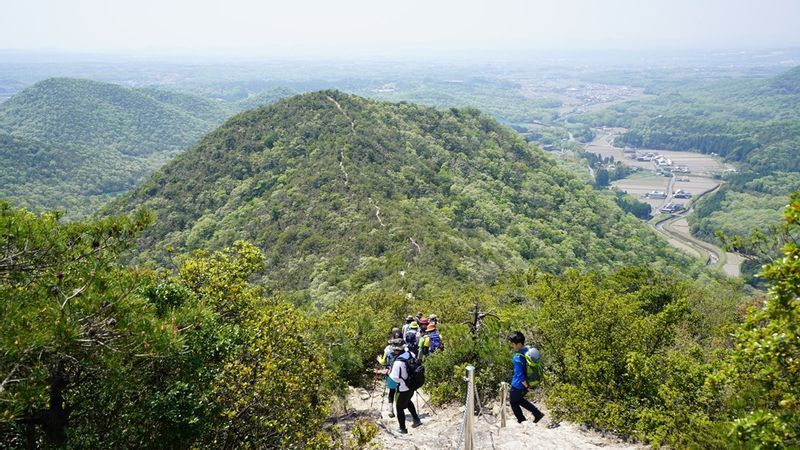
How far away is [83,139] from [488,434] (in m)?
177

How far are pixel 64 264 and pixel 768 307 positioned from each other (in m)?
7.42

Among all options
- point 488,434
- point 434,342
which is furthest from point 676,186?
point 488,434

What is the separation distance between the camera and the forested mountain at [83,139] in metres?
102

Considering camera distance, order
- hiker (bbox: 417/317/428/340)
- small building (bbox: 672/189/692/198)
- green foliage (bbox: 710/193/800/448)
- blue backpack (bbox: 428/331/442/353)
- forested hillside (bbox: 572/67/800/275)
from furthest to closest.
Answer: small building (bbox: 672/189/692/198) → forested hillside (bbox: 572/67/800/275) → hiker (bbox: 417/317/428/340) → blue backpack (bbox: 428/331/442/353) → green foliage (bbox: 710/193/800/448)

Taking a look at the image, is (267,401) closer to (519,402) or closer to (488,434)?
(488,434)

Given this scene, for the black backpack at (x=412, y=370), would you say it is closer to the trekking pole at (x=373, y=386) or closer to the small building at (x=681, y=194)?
the trekking pole at (x=373, y=386)

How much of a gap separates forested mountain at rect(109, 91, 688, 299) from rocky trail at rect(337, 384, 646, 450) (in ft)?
61.1

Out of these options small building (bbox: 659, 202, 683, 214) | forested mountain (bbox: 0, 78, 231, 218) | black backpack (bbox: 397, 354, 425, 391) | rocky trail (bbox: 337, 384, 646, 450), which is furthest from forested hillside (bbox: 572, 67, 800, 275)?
forested mountain (bbox: 0, 78, 231, 218)

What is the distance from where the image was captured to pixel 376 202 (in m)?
43.8

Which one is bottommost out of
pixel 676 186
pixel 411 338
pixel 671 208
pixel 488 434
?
pixel 671 208

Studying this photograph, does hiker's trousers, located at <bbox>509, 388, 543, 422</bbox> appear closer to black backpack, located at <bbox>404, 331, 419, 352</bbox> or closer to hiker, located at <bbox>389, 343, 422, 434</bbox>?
hiker, located at <bbox>389, 343, 422, 434</bbox>

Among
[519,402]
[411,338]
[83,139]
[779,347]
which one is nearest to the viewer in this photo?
[779,347]

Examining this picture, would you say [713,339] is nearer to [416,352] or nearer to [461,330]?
[461,330]

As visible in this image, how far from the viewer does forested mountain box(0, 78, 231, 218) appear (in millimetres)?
102500
